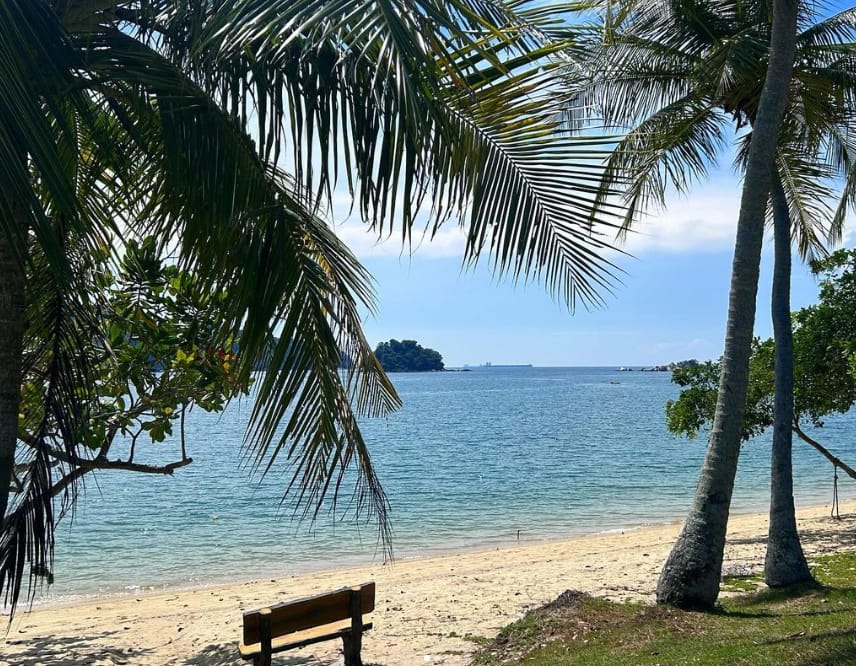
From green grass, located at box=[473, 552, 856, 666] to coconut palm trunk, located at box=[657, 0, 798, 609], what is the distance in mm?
345

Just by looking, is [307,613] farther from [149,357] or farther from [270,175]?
[270,175]

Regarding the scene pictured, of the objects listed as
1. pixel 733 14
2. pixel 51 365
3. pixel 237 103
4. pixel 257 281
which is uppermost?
pixel 733 14

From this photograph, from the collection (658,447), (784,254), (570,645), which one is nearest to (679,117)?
(784,254)

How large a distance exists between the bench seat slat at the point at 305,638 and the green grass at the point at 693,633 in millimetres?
1315

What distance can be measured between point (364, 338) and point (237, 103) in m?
1.58

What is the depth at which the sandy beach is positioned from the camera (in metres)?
9.58

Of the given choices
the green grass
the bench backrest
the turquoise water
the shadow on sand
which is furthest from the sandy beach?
the turquoise water

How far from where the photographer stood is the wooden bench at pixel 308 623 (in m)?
6.45

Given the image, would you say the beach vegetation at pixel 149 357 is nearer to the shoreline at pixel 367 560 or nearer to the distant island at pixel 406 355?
the shoreline at pixel 367 560

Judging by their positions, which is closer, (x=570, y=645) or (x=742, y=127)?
(x=570, y=645)

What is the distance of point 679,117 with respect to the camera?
33.5 feet

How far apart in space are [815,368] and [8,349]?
13433 millimetres

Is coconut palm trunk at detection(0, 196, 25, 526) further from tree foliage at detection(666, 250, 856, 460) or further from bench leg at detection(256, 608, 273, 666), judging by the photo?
tree foliage at detection(666, 250, 856, 460)

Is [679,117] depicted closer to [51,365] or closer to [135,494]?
[51,365]
